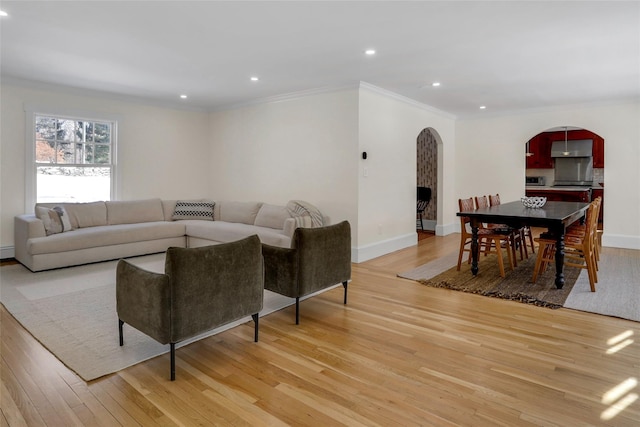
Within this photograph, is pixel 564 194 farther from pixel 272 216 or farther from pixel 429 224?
pixel 272 216

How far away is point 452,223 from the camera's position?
8.33 m

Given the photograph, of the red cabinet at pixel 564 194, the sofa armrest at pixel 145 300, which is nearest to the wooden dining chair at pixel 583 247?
the sofa armrest at pixel 145 300

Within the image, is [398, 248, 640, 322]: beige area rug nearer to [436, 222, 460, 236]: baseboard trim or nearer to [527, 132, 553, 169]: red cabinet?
[436, 222, 460, 236]: baseboard trim

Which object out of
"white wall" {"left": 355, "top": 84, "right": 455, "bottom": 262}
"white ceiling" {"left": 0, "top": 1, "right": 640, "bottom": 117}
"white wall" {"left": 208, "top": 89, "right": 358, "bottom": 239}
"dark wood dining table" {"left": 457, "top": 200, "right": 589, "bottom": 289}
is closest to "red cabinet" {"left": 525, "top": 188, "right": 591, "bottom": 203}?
"white ceiling" {"left": 0, "top": 1, "right": 640, "bottom": 117}

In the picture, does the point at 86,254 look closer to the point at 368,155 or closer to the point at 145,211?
the point at 145,211

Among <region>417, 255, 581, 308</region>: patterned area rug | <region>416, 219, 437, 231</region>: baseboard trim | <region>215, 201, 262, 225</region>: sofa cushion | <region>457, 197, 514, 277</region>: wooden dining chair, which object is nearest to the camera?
<region>417, 255, 581, 308</region>: patterned area rug

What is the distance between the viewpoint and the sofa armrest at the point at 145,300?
7.60ft

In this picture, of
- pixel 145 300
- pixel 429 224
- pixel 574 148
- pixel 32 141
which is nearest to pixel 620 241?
pixel 429 224

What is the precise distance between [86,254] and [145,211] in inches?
51.2

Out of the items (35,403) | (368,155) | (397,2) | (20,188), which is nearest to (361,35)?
(397,2)

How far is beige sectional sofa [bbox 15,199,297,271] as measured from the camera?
4855mm

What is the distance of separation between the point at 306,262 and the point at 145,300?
126 centimetres

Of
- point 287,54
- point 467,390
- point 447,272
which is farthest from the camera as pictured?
point 447,272

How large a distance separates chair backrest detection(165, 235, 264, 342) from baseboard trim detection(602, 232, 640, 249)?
21.6 feet
